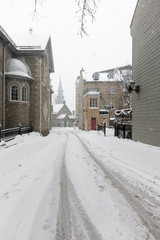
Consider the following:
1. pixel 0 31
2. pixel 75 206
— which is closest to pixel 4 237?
pixel 75 206

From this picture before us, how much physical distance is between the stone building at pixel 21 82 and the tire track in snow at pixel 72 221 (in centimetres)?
1103

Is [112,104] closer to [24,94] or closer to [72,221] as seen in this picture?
[24,94]

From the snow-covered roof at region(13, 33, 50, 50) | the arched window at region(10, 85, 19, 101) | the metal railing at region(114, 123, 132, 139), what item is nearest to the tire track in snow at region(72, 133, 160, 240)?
the metal railing at region(114, 123, 132, 139)

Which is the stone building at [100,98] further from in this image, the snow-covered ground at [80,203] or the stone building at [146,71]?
the snow-covered ground at [80,203]

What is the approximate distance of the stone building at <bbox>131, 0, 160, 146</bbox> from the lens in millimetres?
7816

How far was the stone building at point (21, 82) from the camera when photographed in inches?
492

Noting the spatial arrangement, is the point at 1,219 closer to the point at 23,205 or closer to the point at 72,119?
the point at 23,205

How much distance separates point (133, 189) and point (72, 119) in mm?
58631

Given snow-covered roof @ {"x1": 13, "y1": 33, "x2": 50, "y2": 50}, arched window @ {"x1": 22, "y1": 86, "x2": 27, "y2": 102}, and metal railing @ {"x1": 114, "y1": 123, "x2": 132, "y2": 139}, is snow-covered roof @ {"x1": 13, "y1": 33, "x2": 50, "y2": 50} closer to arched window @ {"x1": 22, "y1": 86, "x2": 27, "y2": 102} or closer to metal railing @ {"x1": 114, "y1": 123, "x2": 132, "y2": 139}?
arched window @ {"x1": 22, "y1": 86, "x2": 27, "y2": 102}

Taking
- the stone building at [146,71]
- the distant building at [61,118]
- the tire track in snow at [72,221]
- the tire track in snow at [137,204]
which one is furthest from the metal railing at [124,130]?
the distant building at [61,118]

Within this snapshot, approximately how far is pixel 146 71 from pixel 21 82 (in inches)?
413

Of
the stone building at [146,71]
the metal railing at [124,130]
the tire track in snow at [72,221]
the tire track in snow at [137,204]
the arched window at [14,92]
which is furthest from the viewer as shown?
the arched window at [14,92]

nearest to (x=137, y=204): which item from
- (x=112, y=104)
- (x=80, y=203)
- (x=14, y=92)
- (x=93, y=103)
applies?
(x=80, y=203)

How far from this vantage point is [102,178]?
404 cm
